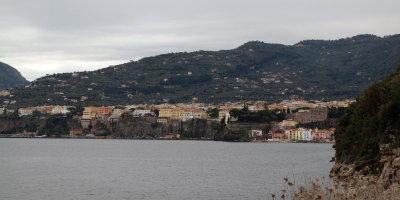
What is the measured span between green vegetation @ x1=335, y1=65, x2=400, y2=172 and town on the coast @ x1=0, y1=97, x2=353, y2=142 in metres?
86.2

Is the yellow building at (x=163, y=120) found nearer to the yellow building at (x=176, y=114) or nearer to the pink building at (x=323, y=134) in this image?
the yellow building at (x=176, y=114)

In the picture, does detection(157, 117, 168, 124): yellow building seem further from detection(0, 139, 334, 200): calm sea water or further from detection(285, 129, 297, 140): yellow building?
detection(0, 139, 334, 200): calm sea water

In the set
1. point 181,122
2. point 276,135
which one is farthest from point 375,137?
point 181,122

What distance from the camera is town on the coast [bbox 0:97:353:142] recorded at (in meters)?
138

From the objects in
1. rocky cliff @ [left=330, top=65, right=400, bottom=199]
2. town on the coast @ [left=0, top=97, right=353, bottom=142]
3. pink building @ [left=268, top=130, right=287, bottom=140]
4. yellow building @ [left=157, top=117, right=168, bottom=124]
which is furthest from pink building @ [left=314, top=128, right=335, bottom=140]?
rocky cliff @ [left=330, top=65, right=400, bottom=199]

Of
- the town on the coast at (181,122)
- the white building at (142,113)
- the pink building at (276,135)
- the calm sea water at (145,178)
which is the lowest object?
the calm sea water at (145,178)

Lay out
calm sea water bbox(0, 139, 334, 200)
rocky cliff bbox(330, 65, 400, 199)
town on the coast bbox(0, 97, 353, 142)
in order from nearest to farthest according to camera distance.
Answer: rocky cliff bbox(330, 65, 400, 199) → calm sea water bbox(0, 139, 334, 200) → town on the coast bbox(0, 97, 353, 142)

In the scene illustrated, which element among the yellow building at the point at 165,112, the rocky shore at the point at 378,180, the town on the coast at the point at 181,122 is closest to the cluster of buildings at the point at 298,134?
the town on the coast at the point at 181,122

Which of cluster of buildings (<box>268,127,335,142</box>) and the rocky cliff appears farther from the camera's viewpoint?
cluster of buildings (<box>268,127,335,142</box>)

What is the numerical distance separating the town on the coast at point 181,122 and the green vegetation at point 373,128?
86.2 m

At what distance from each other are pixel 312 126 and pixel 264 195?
108 m

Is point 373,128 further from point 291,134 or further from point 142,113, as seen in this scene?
point 142,113

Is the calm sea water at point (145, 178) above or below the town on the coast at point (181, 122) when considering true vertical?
below

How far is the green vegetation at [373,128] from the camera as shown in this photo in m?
34.8
